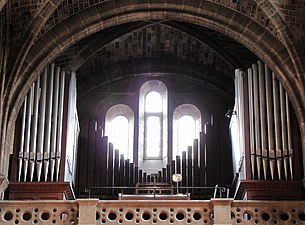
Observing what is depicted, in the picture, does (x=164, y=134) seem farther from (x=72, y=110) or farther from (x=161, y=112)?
(x=72, y=110)

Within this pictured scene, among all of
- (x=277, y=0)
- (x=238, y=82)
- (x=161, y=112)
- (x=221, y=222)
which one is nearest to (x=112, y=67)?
(x=161, y=112)

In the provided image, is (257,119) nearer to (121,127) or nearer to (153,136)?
(153,136)

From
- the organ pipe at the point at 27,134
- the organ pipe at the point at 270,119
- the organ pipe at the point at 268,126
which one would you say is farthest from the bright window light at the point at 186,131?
the organ pipe at the point at 27,134

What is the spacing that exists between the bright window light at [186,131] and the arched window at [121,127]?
1.61 meters

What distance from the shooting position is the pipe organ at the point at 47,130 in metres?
25.2

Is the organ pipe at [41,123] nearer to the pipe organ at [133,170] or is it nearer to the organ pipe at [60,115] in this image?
the organ pipe at [60,115]

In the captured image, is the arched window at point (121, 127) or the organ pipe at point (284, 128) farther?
the arched window at point (121, 127)

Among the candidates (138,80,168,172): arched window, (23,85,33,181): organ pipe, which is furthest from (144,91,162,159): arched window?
(23,85,33,181): organ pipe

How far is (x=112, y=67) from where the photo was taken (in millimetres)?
30609

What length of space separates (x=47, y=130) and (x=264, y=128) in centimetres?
617

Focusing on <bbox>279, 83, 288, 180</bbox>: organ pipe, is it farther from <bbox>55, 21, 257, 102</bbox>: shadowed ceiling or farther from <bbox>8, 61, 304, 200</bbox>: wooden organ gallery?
<bbox>55, 21, 257, 102</bbox>: shadowed ceiling

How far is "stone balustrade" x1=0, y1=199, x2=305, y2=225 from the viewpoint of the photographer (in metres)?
22.9

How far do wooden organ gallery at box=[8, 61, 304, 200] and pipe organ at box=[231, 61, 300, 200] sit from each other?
28 mm

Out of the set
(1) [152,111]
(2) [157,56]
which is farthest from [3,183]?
(2) [157,56]
